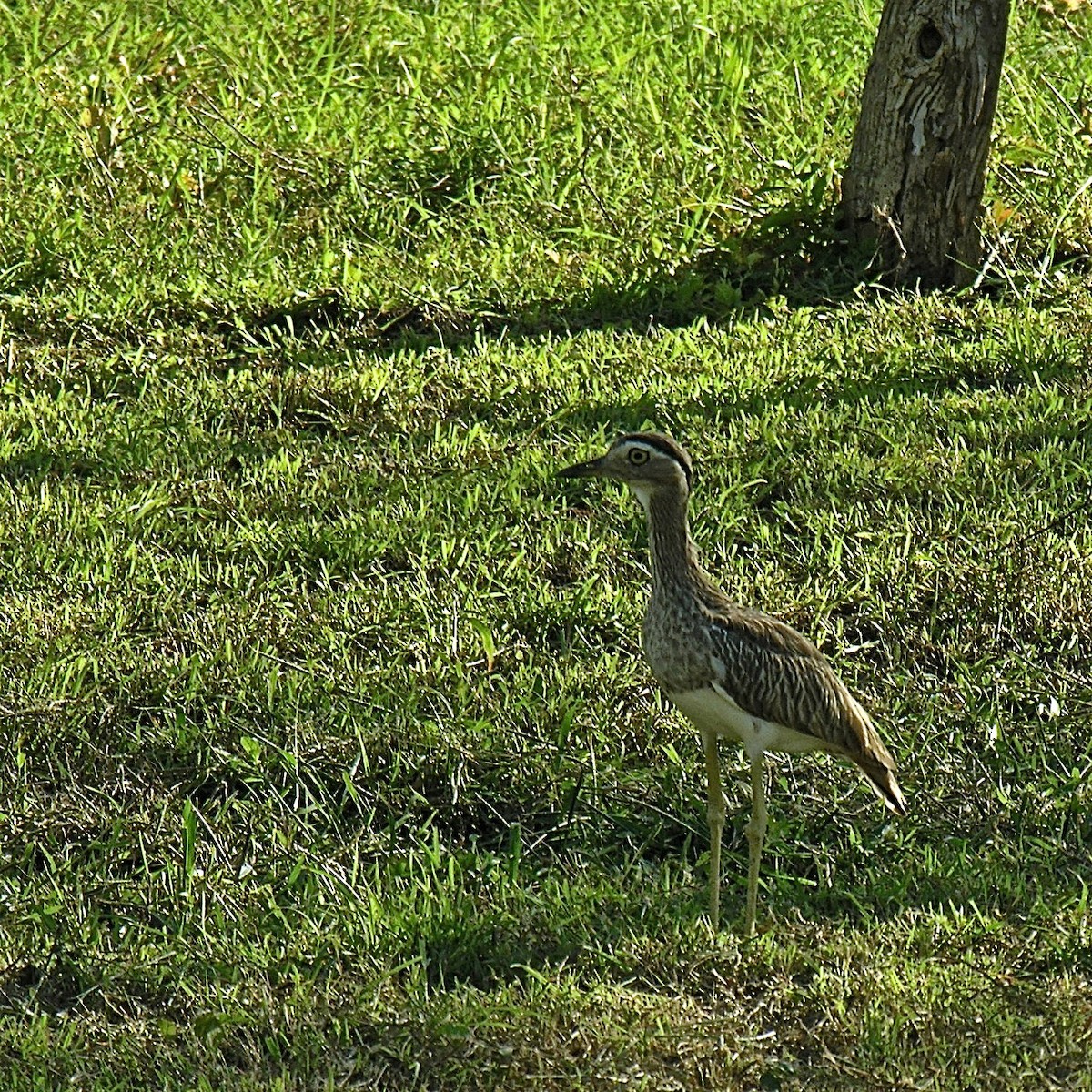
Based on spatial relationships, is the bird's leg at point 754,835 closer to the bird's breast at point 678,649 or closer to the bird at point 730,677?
the bird at point 730,677

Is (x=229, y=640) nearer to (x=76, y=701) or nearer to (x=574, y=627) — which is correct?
(x=76, y=701)

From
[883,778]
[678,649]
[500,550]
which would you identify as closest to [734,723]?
[678,649]

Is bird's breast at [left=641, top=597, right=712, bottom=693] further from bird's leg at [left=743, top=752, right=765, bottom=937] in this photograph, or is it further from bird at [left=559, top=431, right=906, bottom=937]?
bird's leg at [left=743, top=752, right=765, bottom=937]

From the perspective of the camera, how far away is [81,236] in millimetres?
7848

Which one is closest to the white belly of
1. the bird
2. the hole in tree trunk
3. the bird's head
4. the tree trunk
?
the bird

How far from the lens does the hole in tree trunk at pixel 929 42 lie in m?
7.50

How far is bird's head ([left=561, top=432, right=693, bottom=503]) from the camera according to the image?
177 inches

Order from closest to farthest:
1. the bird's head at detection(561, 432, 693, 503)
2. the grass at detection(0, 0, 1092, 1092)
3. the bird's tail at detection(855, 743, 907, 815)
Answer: the grass at detection(0, 0, 1092, 1092) < the bird's tail at detection(855, 743, 907, 815) < the bird's head at detection(561, 432, 693, 503)

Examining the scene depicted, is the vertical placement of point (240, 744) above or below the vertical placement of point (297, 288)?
below

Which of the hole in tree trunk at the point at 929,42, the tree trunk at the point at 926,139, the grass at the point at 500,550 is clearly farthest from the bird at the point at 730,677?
the hole in tree trunk at the point at 929,42

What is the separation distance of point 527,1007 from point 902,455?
10.2 ft

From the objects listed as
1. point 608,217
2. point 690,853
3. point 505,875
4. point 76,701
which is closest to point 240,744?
point 76,701

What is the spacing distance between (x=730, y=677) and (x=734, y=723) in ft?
0.39

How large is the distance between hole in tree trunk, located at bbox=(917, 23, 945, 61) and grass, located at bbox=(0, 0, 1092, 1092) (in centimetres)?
80
